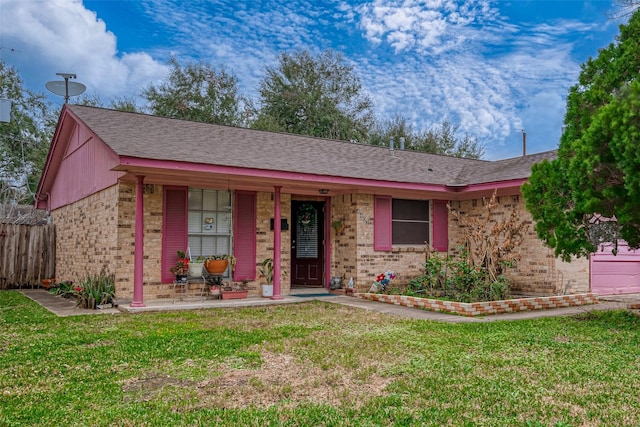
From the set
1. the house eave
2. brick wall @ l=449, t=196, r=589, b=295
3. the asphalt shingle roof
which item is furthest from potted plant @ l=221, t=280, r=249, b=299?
brick wall @ l=449, t=196, r=589, b=295

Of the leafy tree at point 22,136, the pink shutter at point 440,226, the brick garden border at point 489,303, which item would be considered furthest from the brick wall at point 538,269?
the leafy tree at point 22,136

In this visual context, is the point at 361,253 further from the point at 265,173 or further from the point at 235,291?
the point at 265,173

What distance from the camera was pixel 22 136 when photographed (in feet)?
77.8

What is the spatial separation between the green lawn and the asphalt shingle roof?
3.18 meters

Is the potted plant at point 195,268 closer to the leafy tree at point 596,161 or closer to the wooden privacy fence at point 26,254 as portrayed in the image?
the leafy tree at point 596,161

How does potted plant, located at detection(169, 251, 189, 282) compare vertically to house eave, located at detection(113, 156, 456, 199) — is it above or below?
below

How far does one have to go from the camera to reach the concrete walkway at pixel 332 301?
26.4 ft

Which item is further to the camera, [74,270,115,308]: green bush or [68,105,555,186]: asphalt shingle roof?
[68,105,555,186]: asphalt shingle roof

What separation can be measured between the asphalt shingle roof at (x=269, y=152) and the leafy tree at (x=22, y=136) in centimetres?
1416

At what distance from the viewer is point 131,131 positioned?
31.9ft

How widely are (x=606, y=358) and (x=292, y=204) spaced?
8107 millimetres

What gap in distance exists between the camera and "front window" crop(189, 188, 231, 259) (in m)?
9.84

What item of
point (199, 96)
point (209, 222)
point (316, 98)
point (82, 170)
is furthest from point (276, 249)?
point (316, 98)

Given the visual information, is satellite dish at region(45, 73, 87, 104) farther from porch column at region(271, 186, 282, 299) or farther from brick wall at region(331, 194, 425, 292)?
brick wall at region(331, 194, 425, 292)
